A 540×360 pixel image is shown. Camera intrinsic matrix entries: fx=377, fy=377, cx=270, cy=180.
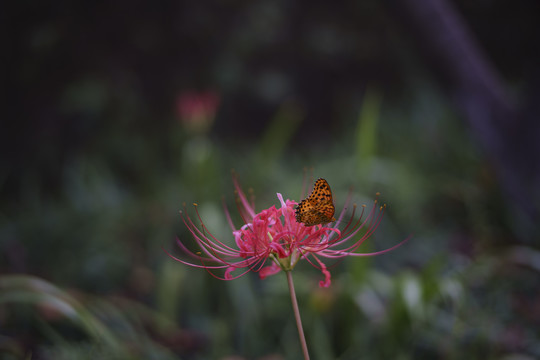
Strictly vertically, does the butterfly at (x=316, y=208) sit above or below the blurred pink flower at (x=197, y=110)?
below

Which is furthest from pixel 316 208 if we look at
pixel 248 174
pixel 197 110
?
pixel 248 174

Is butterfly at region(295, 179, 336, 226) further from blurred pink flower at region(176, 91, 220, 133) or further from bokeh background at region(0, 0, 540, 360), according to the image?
blurred pink flower at region(176, 91, 220, 133)

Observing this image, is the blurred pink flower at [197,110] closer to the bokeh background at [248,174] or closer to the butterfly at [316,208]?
the bokeh background at [248,174]

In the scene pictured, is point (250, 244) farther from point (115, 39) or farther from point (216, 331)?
point (115, 39)

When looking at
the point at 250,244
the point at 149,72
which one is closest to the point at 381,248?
the point at 250,244

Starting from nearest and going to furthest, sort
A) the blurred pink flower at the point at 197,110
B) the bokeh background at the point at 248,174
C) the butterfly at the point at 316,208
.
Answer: the butterfly at the point at 316,208 → the bokeh background at the point at 248,174 → the blurred pink flower at the point at 197,110

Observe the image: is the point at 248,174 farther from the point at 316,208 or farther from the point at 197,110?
the point at 316,208

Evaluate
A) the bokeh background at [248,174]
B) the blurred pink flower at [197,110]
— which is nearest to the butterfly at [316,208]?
the bokeh background at [248,174]
